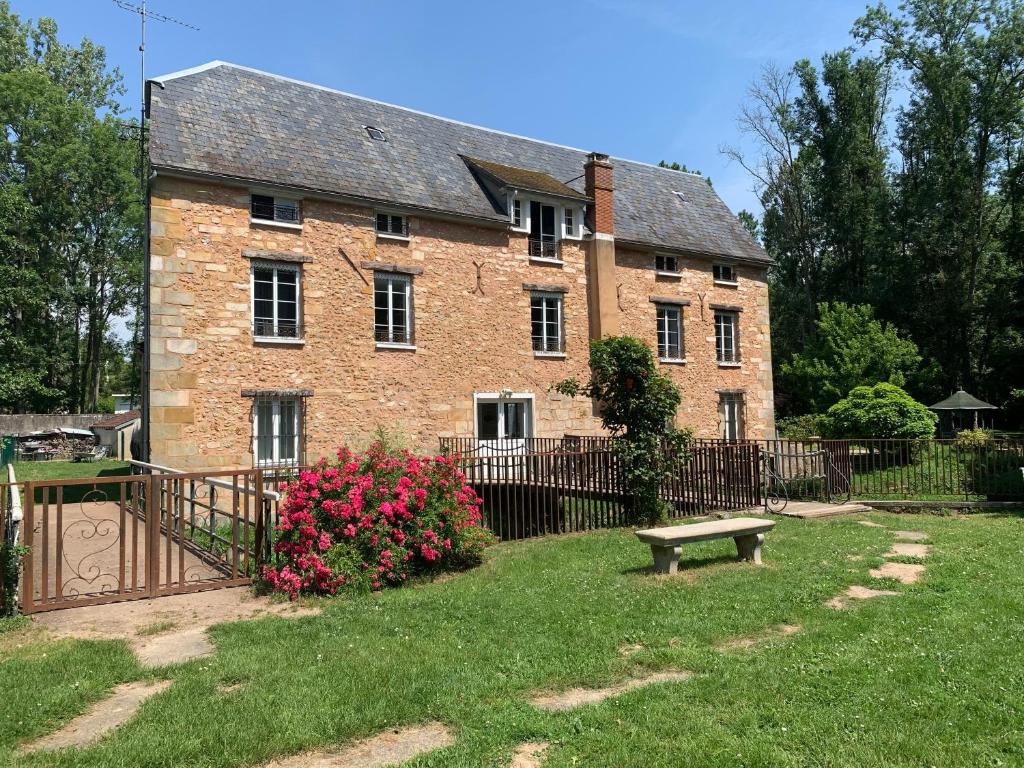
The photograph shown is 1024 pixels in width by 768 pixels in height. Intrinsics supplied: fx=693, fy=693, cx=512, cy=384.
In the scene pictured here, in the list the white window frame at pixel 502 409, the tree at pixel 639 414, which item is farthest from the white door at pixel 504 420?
the tree at pixel 639 414

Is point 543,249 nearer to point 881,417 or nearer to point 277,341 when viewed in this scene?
point 277,341

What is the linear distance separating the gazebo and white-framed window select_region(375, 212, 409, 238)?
18556 mm

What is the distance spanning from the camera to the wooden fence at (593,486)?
37.9 feet

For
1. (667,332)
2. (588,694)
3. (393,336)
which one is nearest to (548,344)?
(667,332)

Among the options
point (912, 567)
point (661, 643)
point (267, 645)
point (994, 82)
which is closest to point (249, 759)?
point (267, 645)

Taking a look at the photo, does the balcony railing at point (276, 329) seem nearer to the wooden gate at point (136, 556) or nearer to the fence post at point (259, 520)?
the wooden gate at point (136, 556)

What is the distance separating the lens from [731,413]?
23.0 meters

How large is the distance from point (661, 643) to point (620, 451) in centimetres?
661

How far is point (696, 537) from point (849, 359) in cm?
2301

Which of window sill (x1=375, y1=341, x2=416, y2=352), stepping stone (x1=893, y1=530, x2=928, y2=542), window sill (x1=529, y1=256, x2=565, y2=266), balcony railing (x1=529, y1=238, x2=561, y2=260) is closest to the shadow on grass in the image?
stepping stone (x1=893, y1=530, x2=928, y2=542)

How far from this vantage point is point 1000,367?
97.4 feet

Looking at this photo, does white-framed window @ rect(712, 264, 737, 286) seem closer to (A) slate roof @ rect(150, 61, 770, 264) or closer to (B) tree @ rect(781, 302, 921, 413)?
(A) slate roof @ rect(150, 61, 770, 264)

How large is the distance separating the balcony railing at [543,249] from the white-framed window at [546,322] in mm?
1094

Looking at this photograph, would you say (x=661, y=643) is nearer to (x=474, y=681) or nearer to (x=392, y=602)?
(x=474, y=681)
